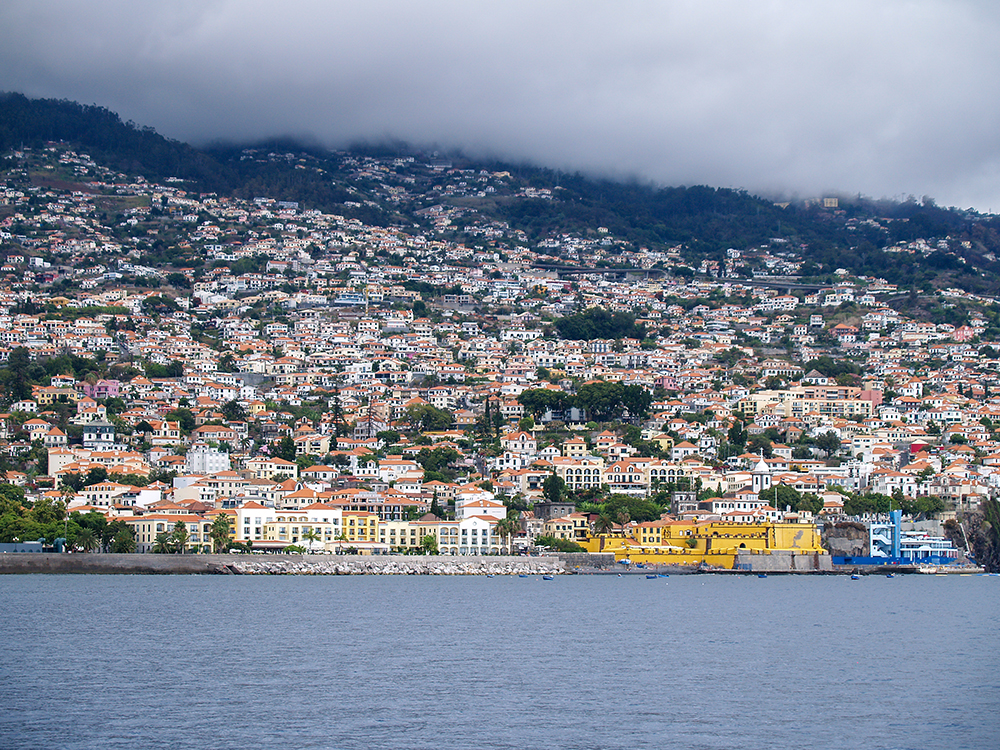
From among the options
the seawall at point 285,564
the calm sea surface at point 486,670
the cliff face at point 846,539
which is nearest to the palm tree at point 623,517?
the seawall at point 285,564

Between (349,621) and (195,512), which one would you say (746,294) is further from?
(349,621)

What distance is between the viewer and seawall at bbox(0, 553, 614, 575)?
191ft

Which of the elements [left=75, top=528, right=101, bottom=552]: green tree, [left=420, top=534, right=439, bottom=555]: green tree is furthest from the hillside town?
[left=75, top=528, right=101, bottom=552]: green tree

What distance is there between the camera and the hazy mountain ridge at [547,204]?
507 ft

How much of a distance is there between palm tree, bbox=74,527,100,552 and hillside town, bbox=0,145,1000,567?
1.11ft

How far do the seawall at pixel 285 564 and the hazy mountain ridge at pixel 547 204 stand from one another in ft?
277

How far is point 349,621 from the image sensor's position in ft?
137

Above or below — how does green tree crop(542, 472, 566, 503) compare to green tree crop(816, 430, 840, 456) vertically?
below

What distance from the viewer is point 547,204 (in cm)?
16862

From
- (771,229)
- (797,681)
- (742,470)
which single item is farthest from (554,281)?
(797,681)

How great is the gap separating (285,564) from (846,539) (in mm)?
25613

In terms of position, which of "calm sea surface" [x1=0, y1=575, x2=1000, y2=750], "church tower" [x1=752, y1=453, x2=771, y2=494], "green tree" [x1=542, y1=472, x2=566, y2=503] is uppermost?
"church tower" [x1=752, y1=453, x2=771, y2=494]

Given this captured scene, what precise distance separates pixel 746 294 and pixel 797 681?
10959 centimetres

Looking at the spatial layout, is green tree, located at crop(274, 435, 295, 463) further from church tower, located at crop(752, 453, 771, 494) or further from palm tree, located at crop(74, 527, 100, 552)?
church tower, located at crop(752, 453, 771, 494)
